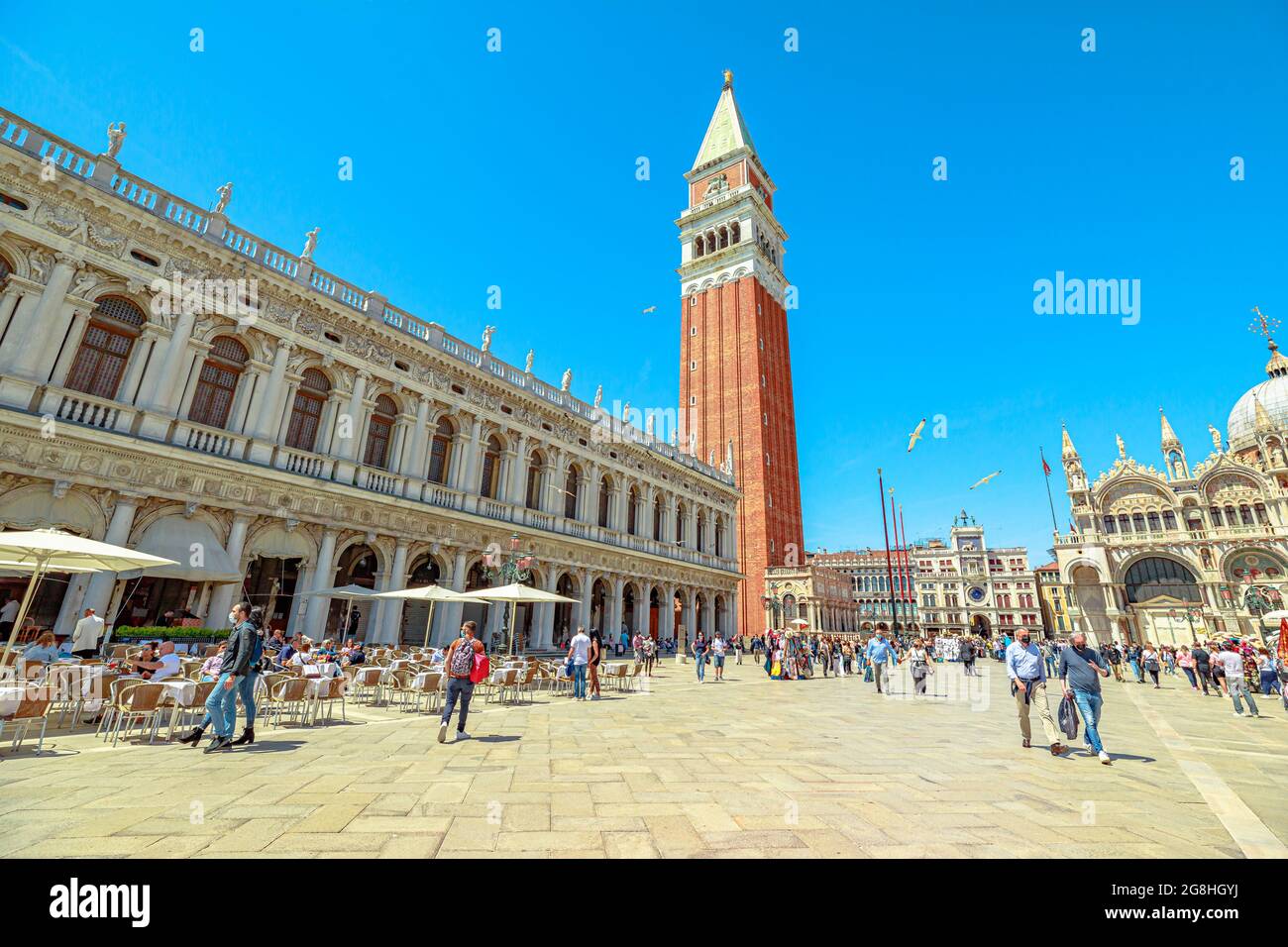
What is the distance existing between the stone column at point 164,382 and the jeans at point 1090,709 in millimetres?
19229

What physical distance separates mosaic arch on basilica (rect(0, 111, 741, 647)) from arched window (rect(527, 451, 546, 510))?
7cm

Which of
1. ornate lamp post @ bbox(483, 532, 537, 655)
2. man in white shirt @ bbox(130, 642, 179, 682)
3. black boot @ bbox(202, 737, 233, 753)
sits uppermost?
ornate lamp post @ bbox(483, 532, 537, 655)

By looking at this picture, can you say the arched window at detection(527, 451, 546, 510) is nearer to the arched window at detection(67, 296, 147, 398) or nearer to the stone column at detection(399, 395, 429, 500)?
the stone column at detection(399, 395, 429, 500)

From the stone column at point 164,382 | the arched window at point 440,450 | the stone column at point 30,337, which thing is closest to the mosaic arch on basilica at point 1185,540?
the arched window at point 440,450

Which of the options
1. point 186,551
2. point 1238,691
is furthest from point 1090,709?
point 186,551

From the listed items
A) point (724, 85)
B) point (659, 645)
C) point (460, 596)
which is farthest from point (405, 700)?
point (724, 85)

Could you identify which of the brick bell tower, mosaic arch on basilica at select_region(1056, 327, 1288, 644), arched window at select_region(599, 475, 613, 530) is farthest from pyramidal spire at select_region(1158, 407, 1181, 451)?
arched window at select_region(599, 475, 613, 530)

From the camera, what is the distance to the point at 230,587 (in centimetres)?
1386

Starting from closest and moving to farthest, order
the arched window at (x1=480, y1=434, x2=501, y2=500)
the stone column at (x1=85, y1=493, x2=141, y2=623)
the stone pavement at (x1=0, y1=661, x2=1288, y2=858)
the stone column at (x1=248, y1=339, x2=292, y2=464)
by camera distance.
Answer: the stone pavement at (x1=0, y1=661, x2=1288, y2=858)
the stone column at (x1=85, y1=493, x2=141, y2=623)
the stone column at (x1=248, y1=339, x2=292, y2=464)
the arched window at (x1=480, y1=434, x2=501, y2=500)

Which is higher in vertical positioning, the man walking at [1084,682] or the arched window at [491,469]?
the arched window at [491,469]

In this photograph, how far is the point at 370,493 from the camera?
16.8m

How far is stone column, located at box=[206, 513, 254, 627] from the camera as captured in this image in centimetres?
1348

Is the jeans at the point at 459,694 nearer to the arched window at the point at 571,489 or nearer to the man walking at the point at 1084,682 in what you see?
the man walking at the point at 1084,682

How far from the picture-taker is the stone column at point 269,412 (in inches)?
595
